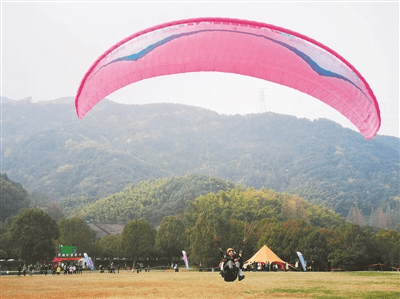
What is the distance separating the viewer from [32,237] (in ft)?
181

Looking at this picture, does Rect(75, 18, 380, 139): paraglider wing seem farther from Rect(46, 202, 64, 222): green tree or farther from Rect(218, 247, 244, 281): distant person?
Rect(46, 202, 64, 222): green tree

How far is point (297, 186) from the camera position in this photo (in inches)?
6860

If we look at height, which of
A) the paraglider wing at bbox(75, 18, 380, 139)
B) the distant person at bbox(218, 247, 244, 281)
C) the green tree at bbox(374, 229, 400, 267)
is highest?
the paraglider wing at bbox(75, 18, 380, 139)

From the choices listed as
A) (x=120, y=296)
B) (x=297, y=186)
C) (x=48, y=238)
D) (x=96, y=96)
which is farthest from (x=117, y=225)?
(x=96, y=96)

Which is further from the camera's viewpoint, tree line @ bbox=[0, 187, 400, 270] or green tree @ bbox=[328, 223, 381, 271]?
tree line @ bbox=[0, 187, 400, 270]

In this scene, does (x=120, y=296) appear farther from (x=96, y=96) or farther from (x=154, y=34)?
(x=154, y=34)

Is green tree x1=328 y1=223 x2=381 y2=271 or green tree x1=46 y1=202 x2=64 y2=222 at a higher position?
green tree x1=46 y1=202 x2=64 y2=222

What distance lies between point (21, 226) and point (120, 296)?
129ft

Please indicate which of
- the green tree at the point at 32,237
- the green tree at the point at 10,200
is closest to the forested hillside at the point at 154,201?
the green tree at the point at 10,200

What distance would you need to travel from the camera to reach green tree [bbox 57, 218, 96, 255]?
76625 millimetres

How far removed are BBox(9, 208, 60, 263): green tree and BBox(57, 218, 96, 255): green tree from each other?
19896mm

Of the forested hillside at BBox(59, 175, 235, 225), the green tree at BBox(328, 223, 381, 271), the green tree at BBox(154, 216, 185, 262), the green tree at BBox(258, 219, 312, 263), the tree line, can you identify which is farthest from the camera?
the forested hillside at BBox(59, 175, 235, 225)

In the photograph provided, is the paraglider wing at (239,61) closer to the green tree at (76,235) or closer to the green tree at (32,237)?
the green tree at (32,237)

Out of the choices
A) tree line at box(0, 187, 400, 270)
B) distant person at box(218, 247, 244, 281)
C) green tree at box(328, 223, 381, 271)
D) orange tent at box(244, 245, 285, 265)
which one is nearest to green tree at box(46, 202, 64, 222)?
tree line at box(0, 187, 400, 270)
